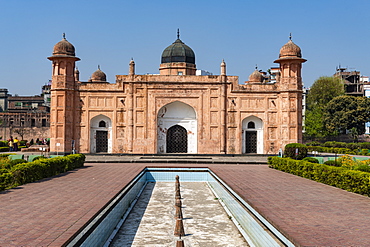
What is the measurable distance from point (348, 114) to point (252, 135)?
18184 millimetres

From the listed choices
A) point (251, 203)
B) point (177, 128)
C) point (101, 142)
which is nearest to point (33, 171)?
point (251, 203)

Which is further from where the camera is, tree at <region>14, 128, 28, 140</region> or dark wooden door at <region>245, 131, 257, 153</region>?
tree at <region>14, 128, 28, 140</region>

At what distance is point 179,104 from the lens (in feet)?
90.4

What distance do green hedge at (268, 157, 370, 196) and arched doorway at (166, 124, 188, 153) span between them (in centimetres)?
1114

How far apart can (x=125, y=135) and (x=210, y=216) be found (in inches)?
682

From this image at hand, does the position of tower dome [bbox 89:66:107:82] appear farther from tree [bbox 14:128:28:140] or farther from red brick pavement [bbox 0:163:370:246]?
red brick pavement [bbox 0:163:370:246]

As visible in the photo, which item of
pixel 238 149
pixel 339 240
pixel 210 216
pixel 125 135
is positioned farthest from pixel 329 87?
pixel 339 240

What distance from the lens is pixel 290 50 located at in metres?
26.3

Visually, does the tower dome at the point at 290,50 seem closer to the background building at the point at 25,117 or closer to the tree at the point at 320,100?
the tree at the point at 320,100

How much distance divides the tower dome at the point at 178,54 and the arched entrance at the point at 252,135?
630cm

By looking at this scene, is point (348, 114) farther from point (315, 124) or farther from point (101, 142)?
point (101, 142)

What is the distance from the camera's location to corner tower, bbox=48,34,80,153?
25.7 metres

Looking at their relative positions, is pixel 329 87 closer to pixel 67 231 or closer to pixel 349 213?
pixel 349 213

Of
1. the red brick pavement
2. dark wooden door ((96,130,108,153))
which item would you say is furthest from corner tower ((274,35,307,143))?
the red brick pavement
